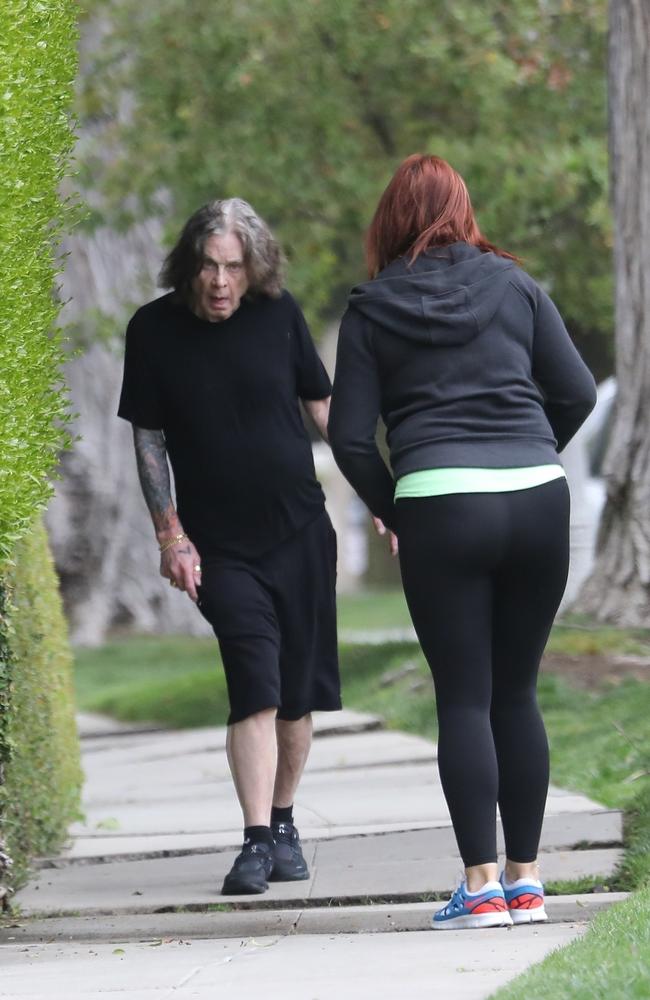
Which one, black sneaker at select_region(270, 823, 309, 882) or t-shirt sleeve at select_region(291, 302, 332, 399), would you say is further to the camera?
t-shirt sleeve at select_region(291, 302, 332, 399)

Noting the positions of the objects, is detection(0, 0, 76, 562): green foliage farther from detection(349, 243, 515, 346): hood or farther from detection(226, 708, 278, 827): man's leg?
detection(226, 708, 278, 827): man's leg

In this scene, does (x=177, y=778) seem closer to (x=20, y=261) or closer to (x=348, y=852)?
(x=348, y=852)

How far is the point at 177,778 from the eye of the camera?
8.35 m

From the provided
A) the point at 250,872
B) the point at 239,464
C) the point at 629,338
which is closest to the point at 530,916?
the point at 250,872

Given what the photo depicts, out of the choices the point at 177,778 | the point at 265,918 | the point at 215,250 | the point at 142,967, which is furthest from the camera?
the point at 177,778

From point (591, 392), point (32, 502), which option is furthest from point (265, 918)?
point (591, 392)

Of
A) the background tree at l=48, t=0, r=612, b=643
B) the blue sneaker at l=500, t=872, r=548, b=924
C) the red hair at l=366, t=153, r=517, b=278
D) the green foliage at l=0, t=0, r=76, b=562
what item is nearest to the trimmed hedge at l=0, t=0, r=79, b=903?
the green foliage at l=0, t=0, r=76, b=562

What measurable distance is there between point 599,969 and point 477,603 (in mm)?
1196

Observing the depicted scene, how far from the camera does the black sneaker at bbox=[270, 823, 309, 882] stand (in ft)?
17.5

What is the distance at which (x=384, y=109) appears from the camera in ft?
46.7

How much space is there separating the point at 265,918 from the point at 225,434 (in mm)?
1423

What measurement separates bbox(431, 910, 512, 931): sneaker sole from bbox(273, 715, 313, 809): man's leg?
124 centimetres

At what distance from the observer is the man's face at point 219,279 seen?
5297mm

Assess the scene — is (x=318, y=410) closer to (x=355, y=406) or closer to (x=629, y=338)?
(x=355, y=406)
